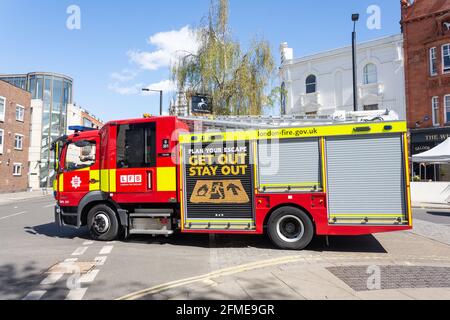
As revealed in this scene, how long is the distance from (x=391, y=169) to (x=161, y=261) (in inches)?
190

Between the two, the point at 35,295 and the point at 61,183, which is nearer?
the point at 35,295

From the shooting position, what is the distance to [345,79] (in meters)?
26.8

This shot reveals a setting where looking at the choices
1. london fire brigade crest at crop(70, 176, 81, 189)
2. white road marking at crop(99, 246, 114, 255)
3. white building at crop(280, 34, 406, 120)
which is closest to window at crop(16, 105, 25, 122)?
white building at crop(280, 34, 406, 120)

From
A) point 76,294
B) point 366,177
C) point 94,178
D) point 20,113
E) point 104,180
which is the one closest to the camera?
point 76,294

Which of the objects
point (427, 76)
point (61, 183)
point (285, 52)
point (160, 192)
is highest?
point (285, 52)

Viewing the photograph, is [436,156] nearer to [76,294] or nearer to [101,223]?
[101,223]

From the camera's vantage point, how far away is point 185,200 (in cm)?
779

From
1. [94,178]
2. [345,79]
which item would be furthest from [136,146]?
[345,79]

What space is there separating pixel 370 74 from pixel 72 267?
25585mm

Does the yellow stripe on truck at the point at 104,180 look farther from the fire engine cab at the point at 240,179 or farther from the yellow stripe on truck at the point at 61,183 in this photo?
the yellow stripe on truck at the point at 61,183

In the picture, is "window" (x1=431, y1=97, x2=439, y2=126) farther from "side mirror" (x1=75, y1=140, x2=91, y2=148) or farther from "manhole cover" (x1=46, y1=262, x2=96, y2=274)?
"manhole cover" (x1=46, y1=262, x2=96, y2=274)

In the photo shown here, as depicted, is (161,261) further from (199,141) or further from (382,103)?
(382,103)

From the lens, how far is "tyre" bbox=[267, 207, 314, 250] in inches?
282

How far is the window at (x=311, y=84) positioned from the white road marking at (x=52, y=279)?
1016 inches
